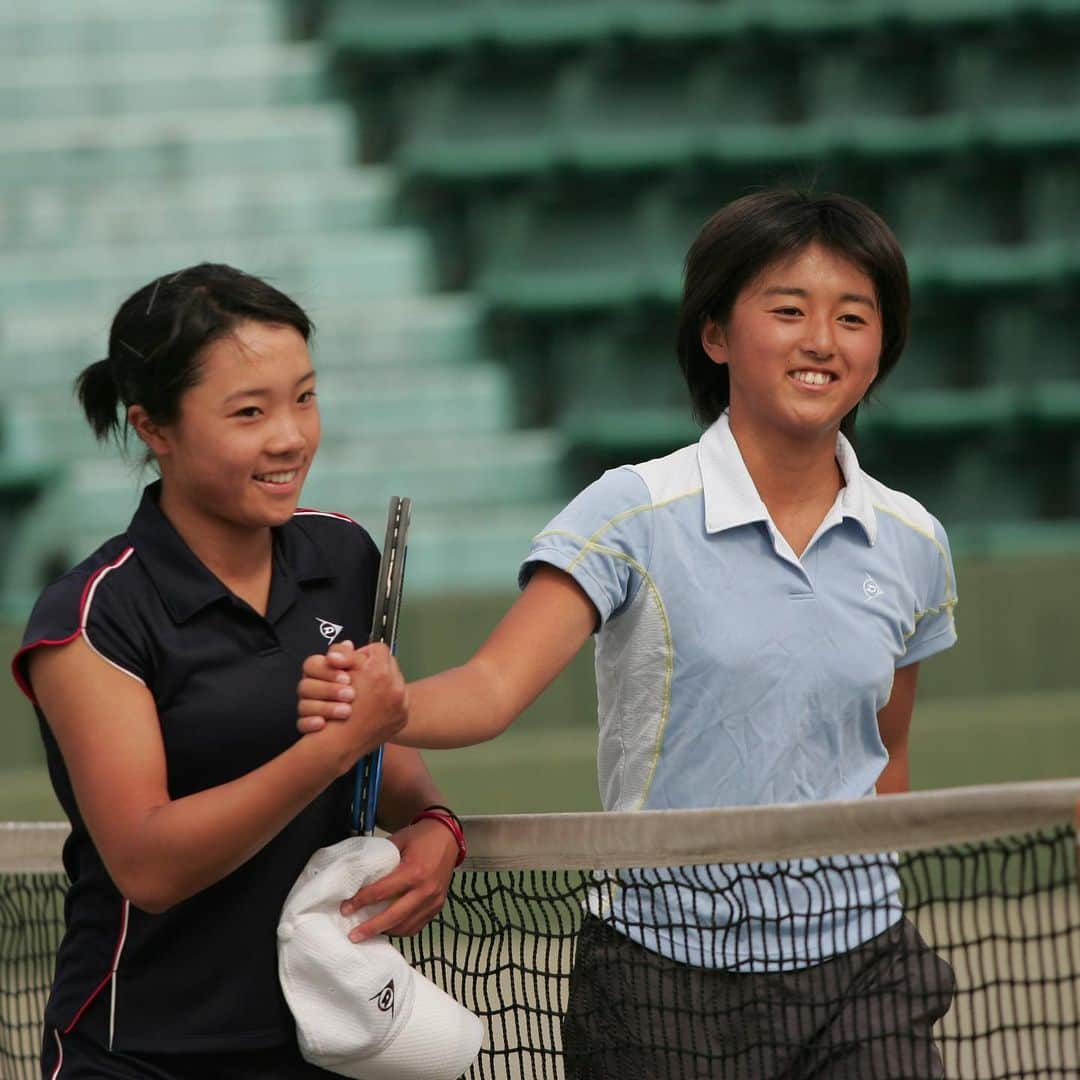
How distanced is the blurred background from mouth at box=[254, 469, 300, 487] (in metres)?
7.94

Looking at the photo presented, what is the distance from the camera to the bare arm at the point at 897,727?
246cm

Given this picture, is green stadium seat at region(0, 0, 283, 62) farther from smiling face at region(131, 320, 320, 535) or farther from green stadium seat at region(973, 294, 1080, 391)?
smiling face at region(131, 320, 320, 535)

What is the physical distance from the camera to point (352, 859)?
202cm

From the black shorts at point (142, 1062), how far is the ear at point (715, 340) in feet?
3.19

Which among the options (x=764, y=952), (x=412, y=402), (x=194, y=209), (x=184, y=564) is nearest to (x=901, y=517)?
(x=764, y=952)

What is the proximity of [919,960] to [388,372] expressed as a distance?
8.76 metres

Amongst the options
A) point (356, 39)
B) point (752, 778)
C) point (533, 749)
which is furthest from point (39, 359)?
point (752, 778)

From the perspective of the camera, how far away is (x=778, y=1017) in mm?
2162

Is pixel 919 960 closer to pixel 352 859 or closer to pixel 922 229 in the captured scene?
pixel 352 859

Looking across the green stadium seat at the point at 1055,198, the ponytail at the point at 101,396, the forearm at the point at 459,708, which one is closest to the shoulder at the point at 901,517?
the forearm at the point at 459,708

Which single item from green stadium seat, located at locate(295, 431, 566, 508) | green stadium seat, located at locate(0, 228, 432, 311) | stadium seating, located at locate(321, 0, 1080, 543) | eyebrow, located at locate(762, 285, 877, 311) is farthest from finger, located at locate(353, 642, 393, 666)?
green stadium seat, located at locate(0, 228, 432, 311)

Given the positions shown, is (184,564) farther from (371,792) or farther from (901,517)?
(901,517)

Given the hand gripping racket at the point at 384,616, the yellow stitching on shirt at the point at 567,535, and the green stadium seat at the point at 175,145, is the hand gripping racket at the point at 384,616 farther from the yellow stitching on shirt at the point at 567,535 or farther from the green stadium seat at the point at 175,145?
the green stadium seat at the point at 175,145

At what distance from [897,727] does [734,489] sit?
451mm
